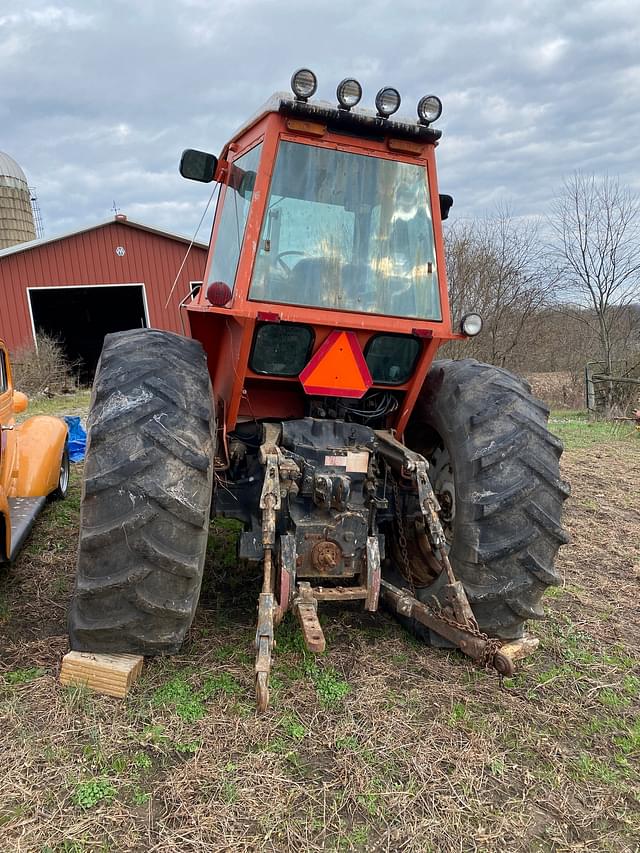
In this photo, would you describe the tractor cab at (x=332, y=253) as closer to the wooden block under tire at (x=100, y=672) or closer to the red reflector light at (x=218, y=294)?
the red reflector light at (x=218, y=294)

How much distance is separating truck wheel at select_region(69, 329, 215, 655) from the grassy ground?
1.04 ft

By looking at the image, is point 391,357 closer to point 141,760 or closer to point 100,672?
point 100,672

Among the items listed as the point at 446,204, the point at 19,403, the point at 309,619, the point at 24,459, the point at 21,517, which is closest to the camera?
the point at 309,619

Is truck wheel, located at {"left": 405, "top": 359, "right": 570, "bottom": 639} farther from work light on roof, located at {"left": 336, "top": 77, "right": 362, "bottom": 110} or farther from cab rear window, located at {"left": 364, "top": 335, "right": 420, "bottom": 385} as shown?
work light on roof, located at {"left": 336, "top": 77, "right": 362, "bottom": 110}

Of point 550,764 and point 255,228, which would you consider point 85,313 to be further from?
point 550,764

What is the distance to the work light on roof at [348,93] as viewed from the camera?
2.78 metres

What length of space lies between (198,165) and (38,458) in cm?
266

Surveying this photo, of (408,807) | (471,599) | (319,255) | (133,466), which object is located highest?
(319,255)

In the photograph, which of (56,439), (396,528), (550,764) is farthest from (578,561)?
(56,439)

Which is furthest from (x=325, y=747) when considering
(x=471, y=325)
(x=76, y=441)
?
(x=76, y=441)

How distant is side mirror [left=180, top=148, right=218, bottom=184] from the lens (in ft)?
11.3

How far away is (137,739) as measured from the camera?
2309 mm

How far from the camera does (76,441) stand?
23.2 feet

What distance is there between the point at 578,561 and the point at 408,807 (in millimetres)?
3151
